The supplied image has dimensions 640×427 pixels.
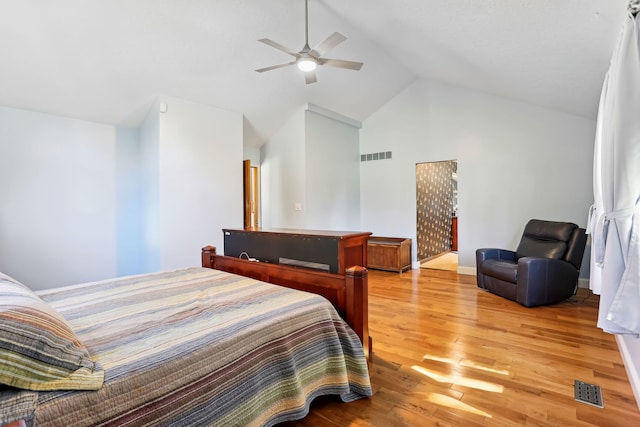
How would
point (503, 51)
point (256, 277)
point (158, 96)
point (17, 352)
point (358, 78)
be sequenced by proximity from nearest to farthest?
1. point (17, 352)
2. point (256, 277)
3. point (503, 51)
4. point (158, 96)
5. point (358, 78)

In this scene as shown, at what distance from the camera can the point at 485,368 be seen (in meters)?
2.28

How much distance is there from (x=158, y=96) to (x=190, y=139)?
642 millimetres

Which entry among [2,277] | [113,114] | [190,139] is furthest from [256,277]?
[113,114]

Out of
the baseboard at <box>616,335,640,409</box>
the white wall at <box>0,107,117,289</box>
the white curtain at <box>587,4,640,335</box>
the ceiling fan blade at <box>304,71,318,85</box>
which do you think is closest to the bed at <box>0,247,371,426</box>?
the white curtain at <box>587,4,640,335</box>

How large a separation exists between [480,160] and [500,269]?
7.12ft

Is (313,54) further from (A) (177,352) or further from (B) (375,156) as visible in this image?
(B) (375,156)

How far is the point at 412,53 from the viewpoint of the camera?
4.55 meters

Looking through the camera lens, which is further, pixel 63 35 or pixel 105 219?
pixel 105 219

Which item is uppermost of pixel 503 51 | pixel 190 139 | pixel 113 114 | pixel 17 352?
pixel 503 51

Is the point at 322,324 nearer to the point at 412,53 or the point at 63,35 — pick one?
the point at 63,35

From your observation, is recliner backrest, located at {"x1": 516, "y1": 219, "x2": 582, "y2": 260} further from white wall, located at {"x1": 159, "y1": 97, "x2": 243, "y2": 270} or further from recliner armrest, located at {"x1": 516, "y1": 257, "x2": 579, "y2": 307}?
white wall, located at {"x1": 159, "y1": 97, "x2": 243, "y2": 270}

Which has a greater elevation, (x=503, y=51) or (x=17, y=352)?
(x=503, y=51)

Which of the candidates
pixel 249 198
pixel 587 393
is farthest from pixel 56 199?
pixel 587 393

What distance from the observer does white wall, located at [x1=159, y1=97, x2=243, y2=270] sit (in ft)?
13.5
